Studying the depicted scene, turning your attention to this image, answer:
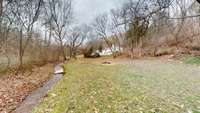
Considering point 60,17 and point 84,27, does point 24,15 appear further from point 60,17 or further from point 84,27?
point 84,27

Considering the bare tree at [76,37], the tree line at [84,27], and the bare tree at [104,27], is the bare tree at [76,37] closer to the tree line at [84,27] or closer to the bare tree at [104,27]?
the tree line at [84,27]

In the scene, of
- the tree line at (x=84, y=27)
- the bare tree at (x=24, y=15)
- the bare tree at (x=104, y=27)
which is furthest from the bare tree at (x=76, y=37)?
the bare tree at (x=24, y=15)

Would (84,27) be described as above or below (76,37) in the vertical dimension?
above

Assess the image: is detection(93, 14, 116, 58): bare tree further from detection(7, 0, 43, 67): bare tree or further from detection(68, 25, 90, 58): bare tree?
detection(7, 0, 43, 67): bare tree

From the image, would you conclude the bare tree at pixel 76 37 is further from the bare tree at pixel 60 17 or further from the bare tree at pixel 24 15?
the bare tree at pixel 24 15

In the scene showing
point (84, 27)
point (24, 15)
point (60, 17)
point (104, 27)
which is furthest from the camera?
point (84, 27)

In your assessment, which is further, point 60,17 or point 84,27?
point 84,27

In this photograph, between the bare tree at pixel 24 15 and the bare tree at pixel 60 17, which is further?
the bare tree at pixel 60 17

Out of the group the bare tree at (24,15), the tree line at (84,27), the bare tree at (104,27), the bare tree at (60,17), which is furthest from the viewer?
the bare tree at (104,27)

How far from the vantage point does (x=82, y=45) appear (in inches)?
1864

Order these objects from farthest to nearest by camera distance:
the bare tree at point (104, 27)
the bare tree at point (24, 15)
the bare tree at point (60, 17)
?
1. the bare tree at point (104, 27)
2. the bare tree at point (60, 17)
3. the bare tree at point (24, 15)

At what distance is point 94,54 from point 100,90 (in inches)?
1317

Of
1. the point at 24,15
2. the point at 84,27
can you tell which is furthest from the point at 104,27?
the point at 24,15

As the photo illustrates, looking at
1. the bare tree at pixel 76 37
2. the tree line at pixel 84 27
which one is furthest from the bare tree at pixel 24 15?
the bare tree at pixel 76 37
